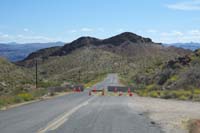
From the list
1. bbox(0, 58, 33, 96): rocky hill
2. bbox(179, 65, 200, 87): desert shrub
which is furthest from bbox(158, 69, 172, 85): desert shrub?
bbox(0, 58, 33, 96): rocky hill

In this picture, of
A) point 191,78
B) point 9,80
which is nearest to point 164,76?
point 191,78

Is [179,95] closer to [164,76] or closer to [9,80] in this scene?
[164,76]

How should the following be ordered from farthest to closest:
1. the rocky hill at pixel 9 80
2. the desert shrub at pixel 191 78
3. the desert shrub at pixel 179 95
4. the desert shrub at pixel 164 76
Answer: the desert shrub at pixel 164 76, the rocky hill at pixel 9 80, the desert shrub at pixel 191 78, the desert shrub at pixel 179 95

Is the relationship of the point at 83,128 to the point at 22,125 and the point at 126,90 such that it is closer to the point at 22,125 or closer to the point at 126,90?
the point at 22,125

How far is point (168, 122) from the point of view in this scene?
1448 cm

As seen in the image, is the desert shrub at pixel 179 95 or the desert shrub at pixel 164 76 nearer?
the desert shrub at pixel 179 95

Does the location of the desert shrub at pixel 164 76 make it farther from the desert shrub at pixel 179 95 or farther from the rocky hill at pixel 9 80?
the desert shrub at pixel 179 95

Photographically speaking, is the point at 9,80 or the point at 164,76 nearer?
the point at 164,76

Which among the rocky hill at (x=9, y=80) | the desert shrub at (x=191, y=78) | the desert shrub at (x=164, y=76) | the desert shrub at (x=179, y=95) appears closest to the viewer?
the desert shrub at (x=179, y=95)

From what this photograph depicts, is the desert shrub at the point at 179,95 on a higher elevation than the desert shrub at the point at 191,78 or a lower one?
lower

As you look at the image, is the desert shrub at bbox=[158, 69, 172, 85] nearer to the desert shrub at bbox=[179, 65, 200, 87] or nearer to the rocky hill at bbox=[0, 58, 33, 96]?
the desert shrub at bbox=[179, 65, 200, 87]

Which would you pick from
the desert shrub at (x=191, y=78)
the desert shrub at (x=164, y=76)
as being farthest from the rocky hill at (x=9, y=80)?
the desert shrub at (x=191, y=78)

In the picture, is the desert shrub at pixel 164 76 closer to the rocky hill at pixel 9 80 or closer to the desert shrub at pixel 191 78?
the desert shrub at pixel 191 78

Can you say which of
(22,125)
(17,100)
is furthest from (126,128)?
(17,100)
